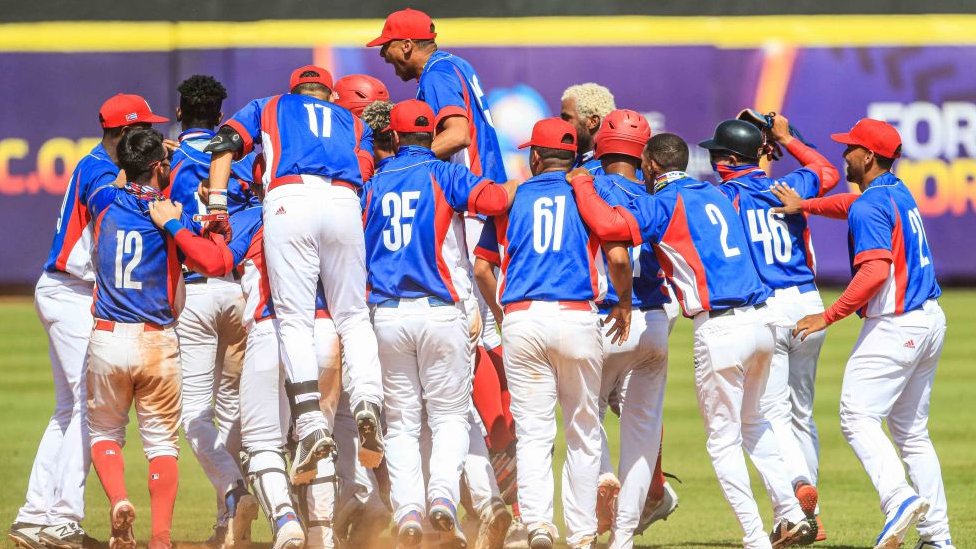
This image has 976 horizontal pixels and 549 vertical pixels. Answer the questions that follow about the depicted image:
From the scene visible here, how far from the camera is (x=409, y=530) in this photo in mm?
6426

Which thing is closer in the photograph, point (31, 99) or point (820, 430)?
point (820, 430)

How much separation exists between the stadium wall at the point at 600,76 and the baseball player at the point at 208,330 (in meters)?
7.82

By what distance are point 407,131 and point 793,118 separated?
9.95m

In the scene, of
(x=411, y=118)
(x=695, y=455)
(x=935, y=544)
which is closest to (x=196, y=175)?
(x=411, y=118)

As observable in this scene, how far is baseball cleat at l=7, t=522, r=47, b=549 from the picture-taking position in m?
6.82

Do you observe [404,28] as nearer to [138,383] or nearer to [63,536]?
[138,383]

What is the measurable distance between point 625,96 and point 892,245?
9070 mm

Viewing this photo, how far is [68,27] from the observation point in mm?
15508

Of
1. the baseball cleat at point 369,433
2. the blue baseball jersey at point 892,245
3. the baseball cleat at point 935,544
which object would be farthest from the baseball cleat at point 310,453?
the baseball cleat at point 935,544

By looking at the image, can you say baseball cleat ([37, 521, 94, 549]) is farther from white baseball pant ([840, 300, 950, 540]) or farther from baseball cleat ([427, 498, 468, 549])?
white baseball pant ([840, 300, 950, 540])

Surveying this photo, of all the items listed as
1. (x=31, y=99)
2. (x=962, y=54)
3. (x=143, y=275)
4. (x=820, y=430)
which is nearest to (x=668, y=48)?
(x=962, y=54)

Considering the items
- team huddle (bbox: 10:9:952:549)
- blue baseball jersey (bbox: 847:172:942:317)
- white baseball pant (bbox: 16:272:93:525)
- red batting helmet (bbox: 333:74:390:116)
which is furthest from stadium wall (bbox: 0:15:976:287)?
blue baseball jersey (bbox: 847:172:942:317)

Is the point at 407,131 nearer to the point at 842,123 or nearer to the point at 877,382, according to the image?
the point at 877,382

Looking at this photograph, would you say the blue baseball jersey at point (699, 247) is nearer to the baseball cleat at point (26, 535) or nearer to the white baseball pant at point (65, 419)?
the white baseball pant at point (65, 419)
